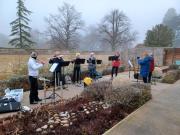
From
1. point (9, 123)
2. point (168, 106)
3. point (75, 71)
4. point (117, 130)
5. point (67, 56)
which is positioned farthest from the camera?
point (67, 56)

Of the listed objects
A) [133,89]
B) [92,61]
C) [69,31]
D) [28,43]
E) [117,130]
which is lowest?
[117,130]

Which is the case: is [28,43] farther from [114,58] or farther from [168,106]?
[168,106]

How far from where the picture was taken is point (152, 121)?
18.2ft

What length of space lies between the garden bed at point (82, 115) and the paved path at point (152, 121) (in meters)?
0.25

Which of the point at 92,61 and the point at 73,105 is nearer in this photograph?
the point at 73,105

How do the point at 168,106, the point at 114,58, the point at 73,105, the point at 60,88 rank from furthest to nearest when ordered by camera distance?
the point at 114,58
the point at 60,88
the point at 168,106
the point at 73,105

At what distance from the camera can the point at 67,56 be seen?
17203 millimetres

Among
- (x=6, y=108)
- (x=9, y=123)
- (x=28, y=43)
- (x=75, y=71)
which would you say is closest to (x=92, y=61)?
(x=75, y=71)

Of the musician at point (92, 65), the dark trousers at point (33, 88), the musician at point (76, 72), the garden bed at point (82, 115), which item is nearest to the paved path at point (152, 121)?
the garden bed at point (82, 115)

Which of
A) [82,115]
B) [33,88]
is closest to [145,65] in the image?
[33,88]

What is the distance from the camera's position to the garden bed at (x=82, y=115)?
483 cm

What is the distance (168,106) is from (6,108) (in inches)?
195

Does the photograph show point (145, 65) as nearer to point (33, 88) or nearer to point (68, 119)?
point (33, 88)

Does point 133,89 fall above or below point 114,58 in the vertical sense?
below
